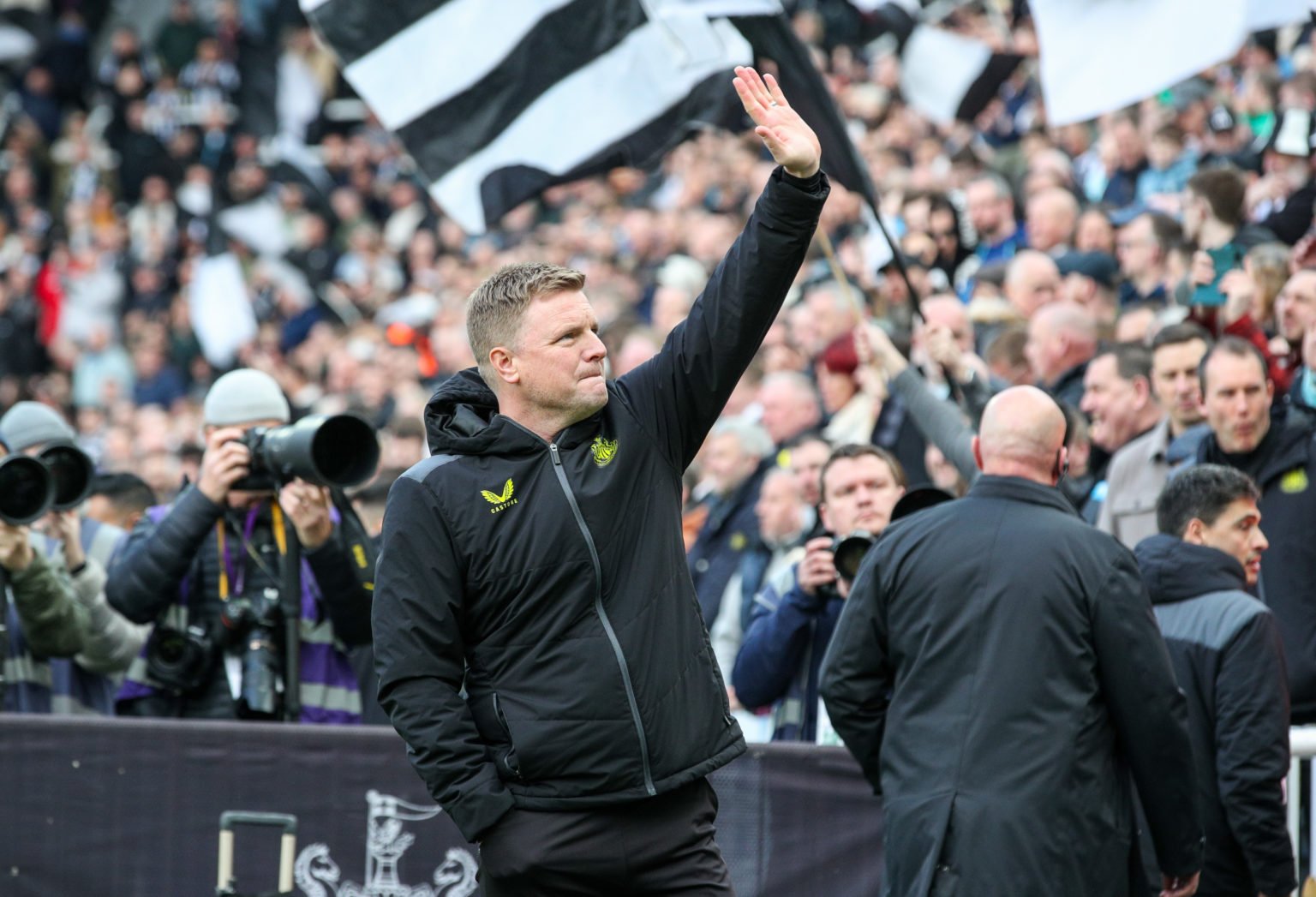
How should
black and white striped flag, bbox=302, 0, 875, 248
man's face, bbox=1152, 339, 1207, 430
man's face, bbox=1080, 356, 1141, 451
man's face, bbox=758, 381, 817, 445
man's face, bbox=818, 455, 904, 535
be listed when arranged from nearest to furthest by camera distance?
man's face, bbox=818, 455, 904, 535 < man's face, bbox=1152, 339, 1207, 430 < man's face, bbox=1080, 356, 1141, 451 < black and white striped flag, bbox=302, 0, 875, 248 < man's face, bbox=758, 381, 817, 445

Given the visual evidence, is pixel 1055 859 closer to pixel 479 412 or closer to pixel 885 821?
pixel 885 821

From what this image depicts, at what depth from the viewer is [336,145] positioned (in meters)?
20.6

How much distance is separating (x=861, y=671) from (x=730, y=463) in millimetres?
3237

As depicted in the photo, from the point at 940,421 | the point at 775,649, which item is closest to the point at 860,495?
the point at 775,649

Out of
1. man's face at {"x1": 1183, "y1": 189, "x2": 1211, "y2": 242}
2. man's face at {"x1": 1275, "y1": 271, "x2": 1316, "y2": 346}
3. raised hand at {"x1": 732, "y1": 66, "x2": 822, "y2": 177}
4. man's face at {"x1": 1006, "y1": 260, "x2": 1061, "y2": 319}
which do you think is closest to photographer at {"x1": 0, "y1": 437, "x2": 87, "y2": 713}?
raised hand at {"x1": 732, "y1": 66, "x2": 822, "y2": 177}

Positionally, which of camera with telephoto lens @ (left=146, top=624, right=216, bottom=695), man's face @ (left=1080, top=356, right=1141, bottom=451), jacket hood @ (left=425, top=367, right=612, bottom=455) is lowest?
camera with telephoto lens @ (left=146, top=624, right=216, bottom=695)

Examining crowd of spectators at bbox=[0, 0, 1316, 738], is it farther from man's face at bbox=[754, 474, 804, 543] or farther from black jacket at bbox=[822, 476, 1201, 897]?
black jacket at bbox=[822, 476, 1201, 897]

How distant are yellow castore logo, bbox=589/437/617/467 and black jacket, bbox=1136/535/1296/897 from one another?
1.95 metres

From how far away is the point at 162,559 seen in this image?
5.97 metres

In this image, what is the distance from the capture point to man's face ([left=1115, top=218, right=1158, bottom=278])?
30.5ft

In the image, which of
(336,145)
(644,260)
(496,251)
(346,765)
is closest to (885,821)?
(346,765)

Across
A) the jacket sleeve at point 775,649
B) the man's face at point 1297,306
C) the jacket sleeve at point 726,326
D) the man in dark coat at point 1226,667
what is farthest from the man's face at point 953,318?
the jacket sleeve at point 726,326

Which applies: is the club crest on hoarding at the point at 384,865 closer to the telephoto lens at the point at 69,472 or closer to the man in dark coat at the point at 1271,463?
the telephoto lens at the point at 69,472

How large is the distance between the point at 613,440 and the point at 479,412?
0.32 meters
